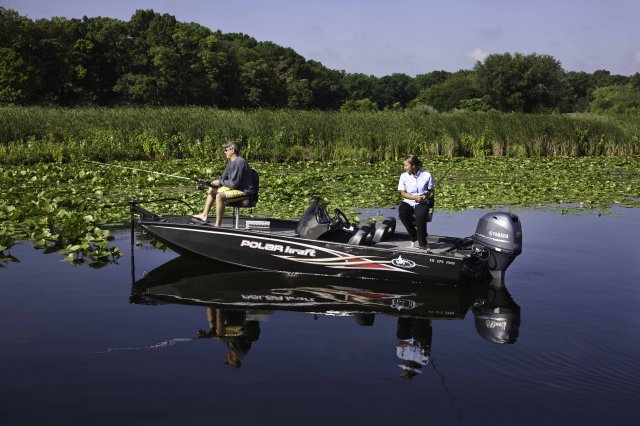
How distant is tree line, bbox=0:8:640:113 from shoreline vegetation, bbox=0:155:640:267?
1792 cm

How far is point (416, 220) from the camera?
10.3 meters

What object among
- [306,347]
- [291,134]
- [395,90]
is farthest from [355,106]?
[306,347]

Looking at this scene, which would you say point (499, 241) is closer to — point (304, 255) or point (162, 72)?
point (304, 255)

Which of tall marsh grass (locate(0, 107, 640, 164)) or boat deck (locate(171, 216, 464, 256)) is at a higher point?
tall marsh grass (locate(0, 107, 640, 164))

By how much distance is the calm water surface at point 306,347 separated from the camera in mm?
5938

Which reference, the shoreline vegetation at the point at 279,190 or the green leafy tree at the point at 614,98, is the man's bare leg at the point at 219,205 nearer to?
the shoreline vegetation at the point at 279,190

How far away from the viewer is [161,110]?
26.4 meters

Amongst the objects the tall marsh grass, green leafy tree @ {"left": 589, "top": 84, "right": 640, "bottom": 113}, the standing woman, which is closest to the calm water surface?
the standing woman

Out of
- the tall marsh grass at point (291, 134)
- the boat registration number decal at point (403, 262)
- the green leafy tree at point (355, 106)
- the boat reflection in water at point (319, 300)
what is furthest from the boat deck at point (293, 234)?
the green leafy tree at point (355, 106)

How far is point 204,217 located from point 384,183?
29.4 feet

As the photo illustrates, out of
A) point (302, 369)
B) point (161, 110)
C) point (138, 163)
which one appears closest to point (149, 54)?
point (161, 110)

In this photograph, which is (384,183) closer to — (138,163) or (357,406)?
(138,163)

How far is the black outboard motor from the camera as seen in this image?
32.0 ft

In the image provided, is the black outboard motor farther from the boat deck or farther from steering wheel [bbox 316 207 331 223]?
steering wheel [bbox 316 207 331 223]
